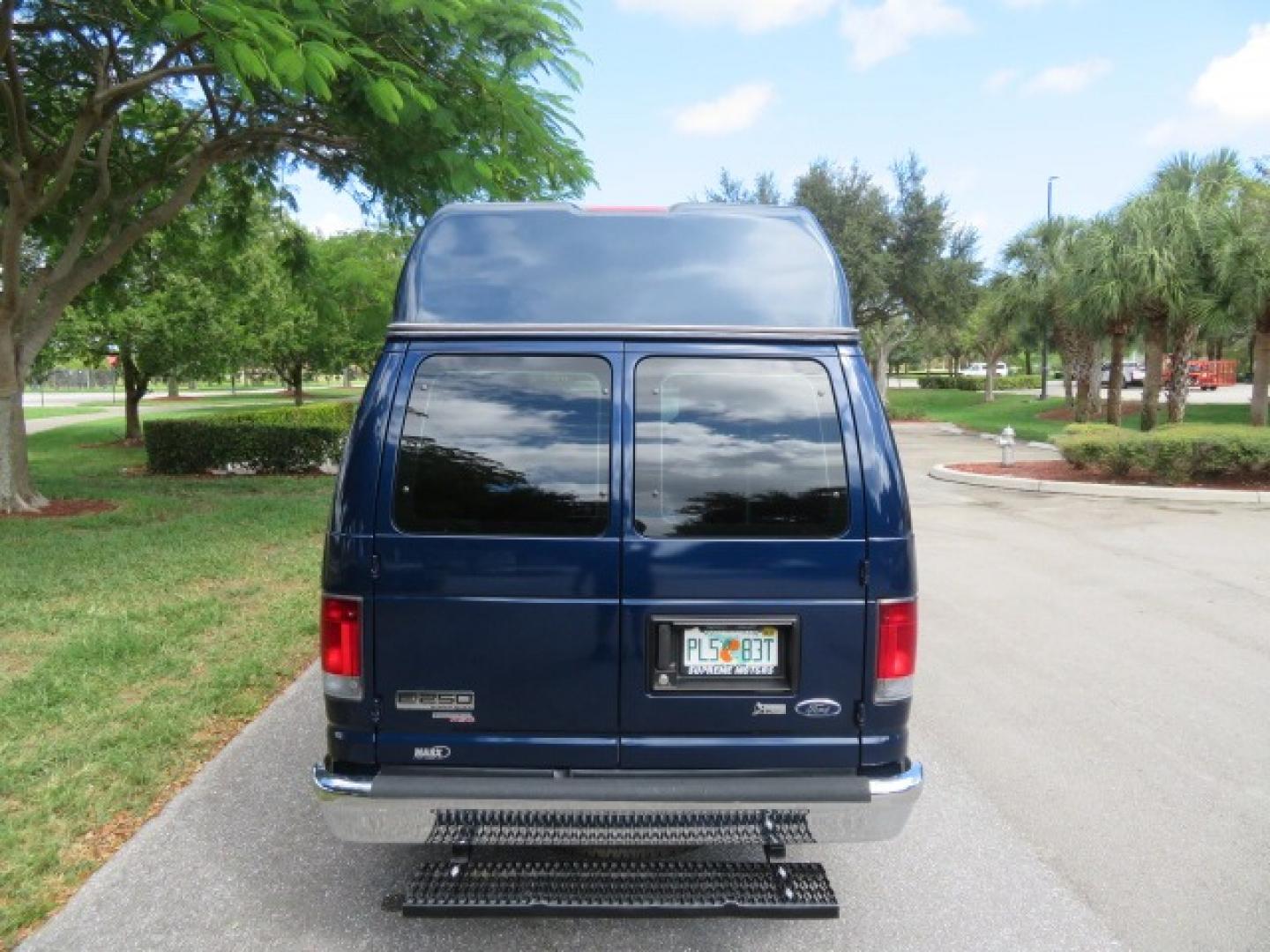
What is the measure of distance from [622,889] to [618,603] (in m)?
0.90

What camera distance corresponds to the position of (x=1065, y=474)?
620 inches

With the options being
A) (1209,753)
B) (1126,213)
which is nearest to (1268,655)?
(1209,753)

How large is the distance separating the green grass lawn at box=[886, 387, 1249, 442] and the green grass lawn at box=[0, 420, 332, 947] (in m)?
19.8

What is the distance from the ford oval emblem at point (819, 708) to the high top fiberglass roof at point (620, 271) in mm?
1221

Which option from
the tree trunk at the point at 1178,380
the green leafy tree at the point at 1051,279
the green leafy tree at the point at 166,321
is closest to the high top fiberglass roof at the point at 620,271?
the green leafy tree at the point at 166,321

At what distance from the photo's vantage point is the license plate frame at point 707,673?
9.46 feet

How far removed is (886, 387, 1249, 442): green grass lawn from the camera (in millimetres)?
27594

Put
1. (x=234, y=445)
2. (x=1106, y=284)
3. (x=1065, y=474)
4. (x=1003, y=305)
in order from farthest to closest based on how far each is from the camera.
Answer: (x=1003, y=305), (x=1106, y=284), (x=234, y=445), (x=1065, y=474)

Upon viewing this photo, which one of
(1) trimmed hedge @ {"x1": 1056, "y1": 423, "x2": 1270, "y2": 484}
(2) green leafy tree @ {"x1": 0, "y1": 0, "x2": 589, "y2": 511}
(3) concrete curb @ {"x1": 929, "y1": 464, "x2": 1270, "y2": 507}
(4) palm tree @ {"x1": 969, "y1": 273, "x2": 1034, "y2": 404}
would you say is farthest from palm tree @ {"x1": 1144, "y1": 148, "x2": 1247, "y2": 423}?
(2) green leafy tree @ {"x1": 0, "y1": 0, "x2": 589, "y2": 511}

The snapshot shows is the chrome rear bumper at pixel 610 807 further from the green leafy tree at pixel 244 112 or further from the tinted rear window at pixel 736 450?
the green leafy tree at pixel 244 112

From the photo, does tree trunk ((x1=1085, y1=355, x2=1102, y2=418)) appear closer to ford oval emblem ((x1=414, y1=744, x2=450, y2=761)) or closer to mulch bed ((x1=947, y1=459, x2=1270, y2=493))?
mulch bed ((x1=947, y1=459, x2=1270, y2=493))

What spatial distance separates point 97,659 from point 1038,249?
34.4 metres

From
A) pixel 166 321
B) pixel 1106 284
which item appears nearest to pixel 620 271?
pixel 1106 284

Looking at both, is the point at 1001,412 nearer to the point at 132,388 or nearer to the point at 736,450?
the point at 132,388
